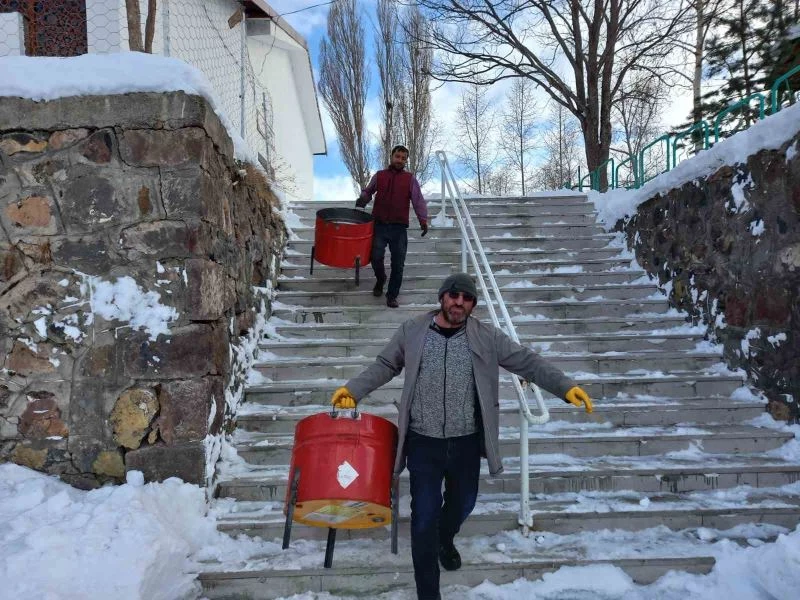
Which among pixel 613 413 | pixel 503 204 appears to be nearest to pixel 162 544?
pixel 613 413

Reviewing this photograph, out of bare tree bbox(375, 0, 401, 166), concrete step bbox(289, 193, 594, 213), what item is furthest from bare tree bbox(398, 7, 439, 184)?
concrete step bbox(289, 193, 594, 213)

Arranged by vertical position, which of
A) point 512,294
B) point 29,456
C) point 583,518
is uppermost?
point 512,294

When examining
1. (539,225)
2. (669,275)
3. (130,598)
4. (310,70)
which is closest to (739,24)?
(539,225)

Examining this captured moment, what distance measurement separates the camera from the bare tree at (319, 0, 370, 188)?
18969 millimetres

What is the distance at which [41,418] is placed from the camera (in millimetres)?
3270

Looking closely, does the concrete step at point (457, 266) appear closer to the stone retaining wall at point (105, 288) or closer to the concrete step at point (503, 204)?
the concrete step at point (503, 204)

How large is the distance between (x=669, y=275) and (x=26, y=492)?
529cm

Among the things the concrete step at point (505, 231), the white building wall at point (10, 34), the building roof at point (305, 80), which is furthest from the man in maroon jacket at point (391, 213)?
the building roof at point (305, 80)

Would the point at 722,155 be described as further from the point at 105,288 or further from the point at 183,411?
the point at 105,288

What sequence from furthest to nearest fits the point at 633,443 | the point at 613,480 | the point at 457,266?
the point at 457,266 → the point at 633,443 → the point at 613,480

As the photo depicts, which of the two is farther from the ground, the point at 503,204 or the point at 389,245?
the point at 503,204

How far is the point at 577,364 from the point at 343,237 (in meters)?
2.32

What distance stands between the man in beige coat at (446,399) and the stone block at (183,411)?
1.10 meters

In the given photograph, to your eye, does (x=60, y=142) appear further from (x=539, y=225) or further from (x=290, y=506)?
(x=539, y=225)
